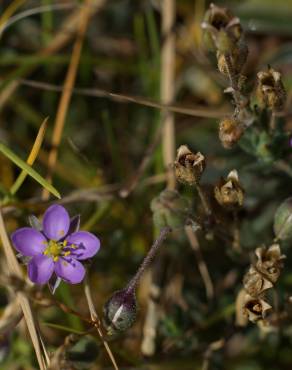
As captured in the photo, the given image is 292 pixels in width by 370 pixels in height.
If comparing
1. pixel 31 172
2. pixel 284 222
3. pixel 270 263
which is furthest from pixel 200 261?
pixel 31 172

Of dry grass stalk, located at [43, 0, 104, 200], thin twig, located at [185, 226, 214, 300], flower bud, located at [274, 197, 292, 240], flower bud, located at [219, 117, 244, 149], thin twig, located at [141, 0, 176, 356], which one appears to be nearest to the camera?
flower bud, located at [219, 117, 244, 149]

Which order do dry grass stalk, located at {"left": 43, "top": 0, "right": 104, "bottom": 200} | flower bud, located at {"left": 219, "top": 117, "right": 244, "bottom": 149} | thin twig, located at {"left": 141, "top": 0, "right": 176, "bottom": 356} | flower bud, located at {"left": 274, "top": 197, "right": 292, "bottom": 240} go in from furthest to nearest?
1. dry grass stalk, located at {"left": 43, "top": 0, "right": 104, "bottom": 200}
2. thin twig, located at {"left": 141, "top": 0, "right": 176, "bottom": 356}
3. flower bud, located at {"left": 274, "top": 197, "right": 292, "bottom": 240}
4. flower bud, located at {"left": 219, "top": 117, "right": 244, "bottom": 149}

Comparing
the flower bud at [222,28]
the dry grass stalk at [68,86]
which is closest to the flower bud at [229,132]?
the flower bud at [222,28]

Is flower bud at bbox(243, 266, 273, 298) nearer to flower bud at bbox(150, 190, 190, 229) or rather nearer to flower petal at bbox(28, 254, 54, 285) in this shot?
flower bud at bbox(150, 190, 190, 229)

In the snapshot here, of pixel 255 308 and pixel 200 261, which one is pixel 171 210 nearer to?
pixel 255 308

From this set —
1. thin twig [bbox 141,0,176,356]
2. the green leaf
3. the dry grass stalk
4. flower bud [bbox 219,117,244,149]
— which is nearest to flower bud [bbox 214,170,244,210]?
flower bud [bbox 219,117,244,149]

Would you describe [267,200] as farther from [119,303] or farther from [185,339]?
[119,303]

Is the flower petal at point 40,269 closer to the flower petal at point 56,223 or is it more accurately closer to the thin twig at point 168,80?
the flower petal at point 56,223
